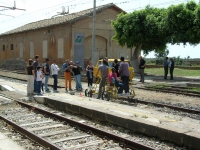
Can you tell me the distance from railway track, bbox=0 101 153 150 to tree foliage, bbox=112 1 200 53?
56.8 ft

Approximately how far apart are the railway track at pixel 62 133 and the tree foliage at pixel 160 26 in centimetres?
1731

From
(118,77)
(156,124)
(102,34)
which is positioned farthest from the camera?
(102,34)

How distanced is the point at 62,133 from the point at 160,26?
20907mm

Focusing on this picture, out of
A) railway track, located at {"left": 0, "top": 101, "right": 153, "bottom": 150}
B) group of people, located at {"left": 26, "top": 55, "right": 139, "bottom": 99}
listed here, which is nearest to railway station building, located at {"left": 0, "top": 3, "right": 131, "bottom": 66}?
group of people, located at {"left": 26, "top": 55, "right": 139, "bottom": 99}

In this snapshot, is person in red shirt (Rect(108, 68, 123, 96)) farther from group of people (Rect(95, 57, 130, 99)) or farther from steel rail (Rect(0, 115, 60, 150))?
steel rail (Rect(0, 115, 60, 150))

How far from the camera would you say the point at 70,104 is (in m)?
10.7

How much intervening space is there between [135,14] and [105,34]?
7.61 metres

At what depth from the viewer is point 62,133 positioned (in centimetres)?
793

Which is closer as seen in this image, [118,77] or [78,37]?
[118,77]

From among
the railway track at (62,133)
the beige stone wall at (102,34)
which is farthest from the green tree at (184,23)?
the railway track at (62,133)

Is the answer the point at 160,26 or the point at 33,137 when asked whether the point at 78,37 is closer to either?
the point at 160,26

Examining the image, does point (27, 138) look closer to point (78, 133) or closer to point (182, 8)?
point (78, 133)

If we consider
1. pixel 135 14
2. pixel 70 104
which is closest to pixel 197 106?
pixel 70 104

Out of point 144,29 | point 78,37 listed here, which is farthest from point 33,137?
point 78,37
